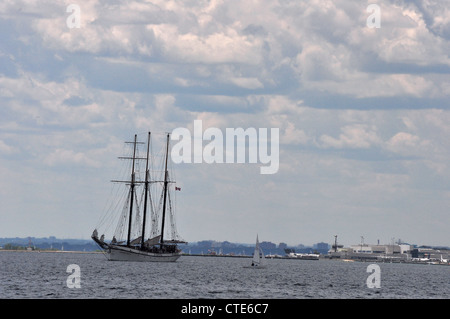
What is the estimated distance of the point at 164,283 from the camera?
136 m

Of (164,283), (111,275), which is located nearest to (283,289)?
(164,283)

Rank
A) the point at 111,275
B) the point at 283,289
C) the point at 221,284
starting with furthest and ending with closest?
the point at 111,275
the point at 221,284
the point at 283,289

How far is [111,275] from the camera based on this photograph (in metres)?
158
